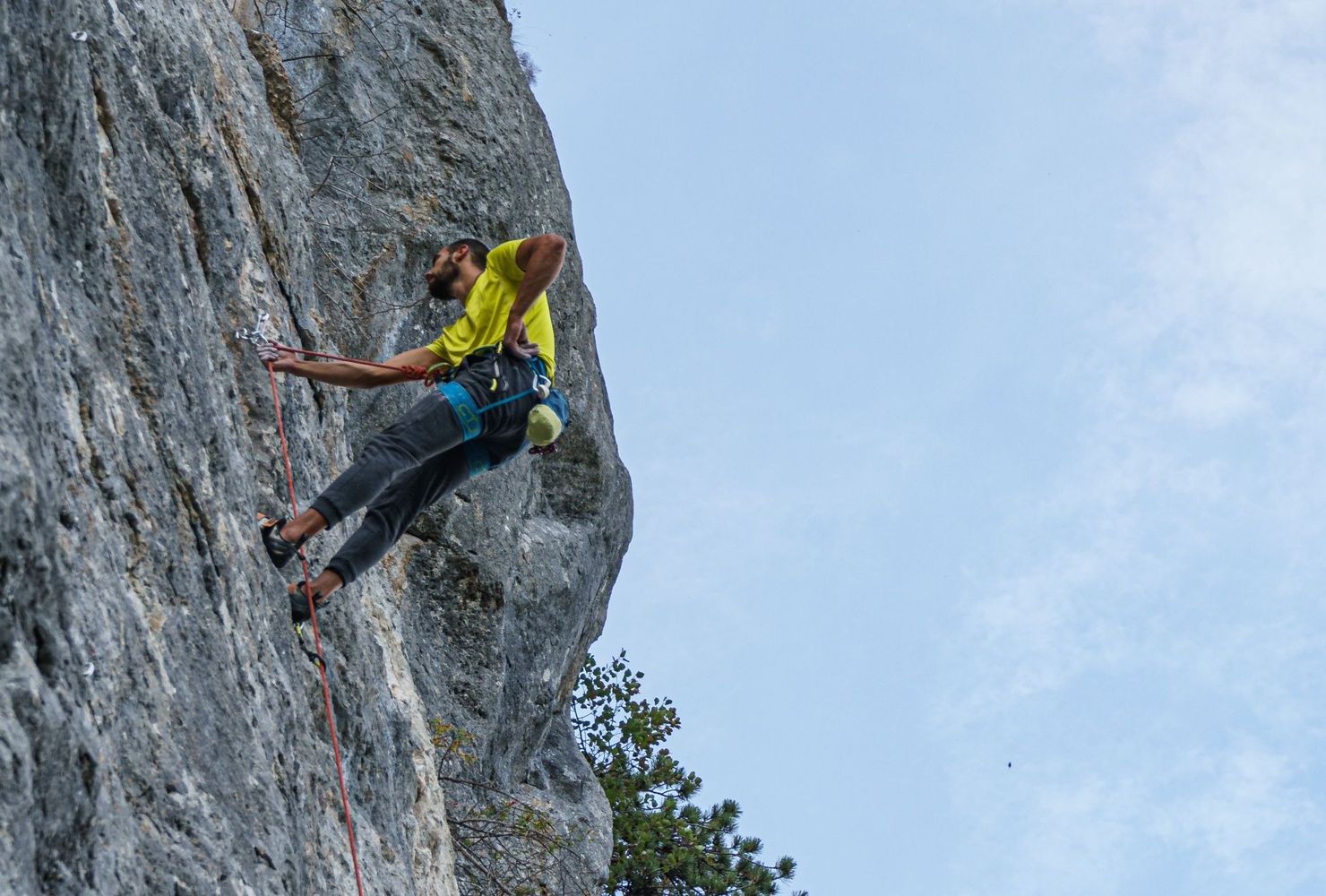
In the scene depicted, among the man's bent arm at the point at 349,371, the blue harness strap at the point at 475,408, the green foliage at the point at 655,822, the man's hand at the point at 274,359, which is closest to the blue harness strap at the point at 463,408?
the blue harness strap at the point at 475,408

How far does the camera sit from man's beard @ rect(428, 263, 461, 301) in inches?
264

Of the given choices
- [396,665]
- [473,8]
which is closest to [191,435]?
[396,665]

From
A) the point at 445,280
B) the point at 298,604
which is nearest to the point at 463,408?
the point at 445,280

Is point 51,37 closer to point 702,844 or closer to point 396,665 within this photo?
point 396,665

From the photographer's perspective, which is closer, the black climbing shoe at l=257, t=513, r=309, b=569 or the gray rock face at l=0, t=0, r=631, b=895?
the gray rock face at l=0, t=0, r=631, b=895

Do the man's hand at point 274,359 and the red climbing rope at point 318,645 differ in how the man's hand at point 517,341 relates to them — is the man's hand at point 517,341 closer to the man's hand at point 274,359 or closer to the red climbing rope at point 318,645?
the red climbing rope at point 318,645

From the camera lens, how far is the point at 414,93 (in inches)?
442

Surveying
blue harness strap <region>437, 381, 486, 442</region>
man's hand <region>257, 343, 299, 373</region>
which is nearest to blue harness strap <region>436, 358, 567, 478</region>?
blue harness strap <region>437, 381, 486, 442</region>

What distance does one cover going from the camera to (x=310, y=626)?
5684 millimetres

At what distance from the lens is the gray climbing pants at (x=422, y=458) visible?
18.6 ft

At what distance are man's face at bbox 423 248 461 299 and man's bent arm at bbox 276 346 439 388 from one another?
18.1 inches

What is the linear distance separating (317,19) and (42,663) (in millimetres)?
8448

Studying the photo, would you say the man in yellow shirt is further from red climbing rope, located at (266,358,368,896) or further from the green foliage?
the green foliage

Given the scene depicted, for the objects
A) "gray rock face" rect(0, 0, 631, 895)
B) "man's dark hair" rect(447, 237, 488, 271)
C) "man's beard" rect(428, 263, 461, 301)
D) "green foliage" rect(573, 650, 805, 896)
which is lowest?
"gray rock face" rect(0, 0, 631, 895)
